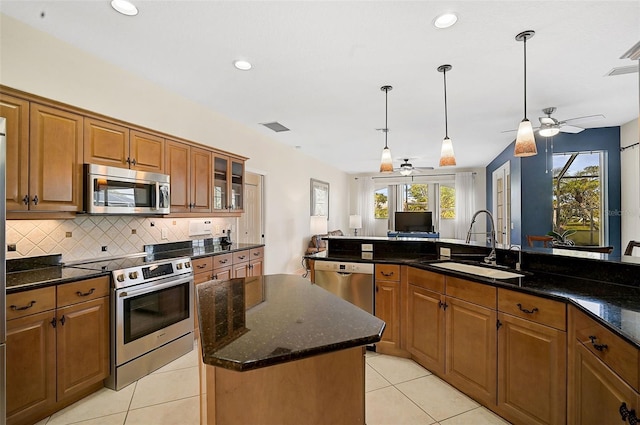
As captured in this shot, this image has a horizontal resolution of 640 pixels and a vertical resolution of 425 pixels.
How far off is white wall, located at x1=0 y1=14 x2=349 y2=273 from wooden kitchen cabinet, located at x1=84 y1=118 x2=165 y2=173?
302 millimetres

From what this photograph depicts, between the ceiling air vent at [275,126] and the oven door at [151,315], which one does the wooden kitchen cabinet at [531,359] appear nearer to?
the oven door at [151,315]

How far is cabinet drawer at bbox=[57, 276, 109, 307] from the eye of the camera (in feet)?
6.72

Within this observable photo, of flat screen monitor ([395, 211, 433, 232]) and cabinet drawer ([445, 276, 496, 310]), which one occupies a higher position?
flat screen monitor ([395, 211, 433, 232])

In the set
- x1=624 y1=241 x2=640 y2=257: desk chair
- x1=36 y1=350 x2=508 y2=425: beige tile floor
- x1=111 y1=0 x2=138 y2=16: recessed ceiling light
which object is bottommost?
x1=36 y1=350 x2=508 y2=425: beige tile floor

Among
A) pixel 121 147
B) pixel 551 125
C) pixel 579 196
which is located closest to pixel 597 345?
pixel 551 125

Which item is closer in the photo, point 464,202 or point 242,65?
point 242,65

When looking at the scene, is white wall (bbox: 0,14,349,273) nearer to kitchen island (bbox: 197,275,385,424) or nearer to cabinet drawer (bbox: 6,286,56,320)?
cabinet drawer (bbox: 6,286,56,320)

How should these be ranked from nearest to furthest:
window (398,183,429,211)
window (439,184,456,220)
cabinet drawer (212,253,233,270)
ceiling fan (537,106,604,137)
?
1. cabinet drawer (212,253,233,270)
2. ceiling fan (537,106,604,137)
3. window (439,184,456,220)
4. window (398,183,429,211)

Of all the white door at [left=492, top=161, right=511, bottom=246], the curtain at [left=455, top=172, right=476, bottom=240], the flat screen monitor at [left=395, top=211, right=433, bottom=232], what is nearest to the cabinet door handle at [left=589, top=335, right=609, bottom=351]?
the white door at [left=492, top=161, right=511, bottom=246]

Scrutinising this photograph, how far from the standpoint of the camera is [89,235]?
2.75m

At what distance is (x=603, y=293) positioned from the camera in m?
1.73

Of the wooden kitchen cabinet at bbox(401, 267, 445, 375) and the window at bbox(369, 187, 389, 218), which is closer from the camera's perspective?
the wooden kitchen cabinet at bbox(401, 267, 445, 375)

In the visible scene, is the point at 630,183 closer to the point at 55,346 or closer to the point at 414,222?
the point at 414,222

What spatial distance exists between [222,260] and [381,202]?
24.1ft
